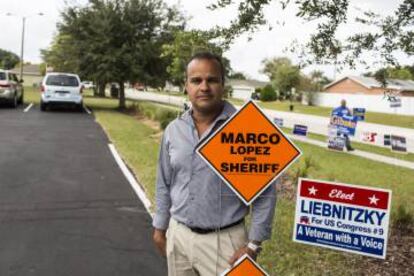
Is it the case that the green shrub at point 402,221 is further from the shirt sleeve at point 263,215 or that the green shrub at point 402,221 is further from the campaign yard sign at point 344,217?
the shirt sleeve at point 263,215

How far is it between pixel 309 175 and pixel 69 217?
18.5 feet

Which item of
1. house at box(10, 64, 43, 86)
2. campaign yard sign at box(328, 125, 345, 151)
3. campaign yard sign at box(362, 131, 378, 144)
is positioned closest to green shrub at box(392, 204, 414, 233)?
campaign yard sign at box(328, 125, 345, 151)

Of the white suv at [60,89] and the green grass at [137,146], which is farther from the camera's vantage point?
the white suv at [60,89]

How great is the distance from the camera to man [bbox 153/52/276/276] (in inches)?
121

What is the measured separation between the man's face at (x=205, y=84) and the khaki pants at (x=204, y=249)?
2.40ft

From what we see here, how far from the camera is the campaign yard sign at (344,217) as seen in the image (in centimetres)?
415

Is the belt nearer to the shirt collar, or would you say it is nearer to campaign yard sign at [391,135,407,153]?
the shirt collar

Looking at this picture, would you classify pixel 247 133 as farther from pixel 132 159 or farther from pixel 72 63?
pixel 72 63

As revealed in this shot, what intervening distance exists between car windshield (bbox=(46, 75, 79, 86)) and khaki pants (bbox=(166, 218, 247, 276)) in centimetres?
2323

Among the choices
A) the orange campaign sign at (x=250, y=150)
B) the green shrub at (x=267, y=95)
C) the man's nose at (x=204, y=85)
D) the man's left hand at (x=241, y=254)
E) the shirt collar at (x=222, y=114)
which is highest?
the green shrub at (x=267, y=95)

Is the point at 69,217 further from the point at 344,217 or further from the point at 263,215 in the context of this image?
the point at 263,215

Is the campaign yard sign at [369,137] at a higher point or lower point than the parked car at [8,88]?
lower

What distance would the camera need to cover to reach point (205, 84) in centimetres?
309

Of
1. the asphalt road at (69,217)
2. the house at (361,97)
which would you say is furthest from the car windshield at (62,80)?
the house at (361,97)
